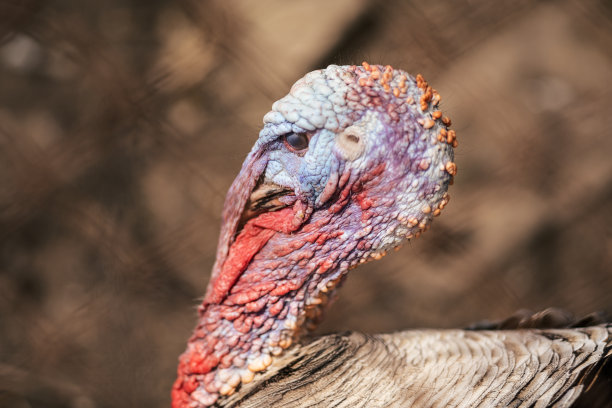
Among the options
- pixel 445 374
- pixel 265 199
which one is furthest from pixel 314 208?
pixel 445 374

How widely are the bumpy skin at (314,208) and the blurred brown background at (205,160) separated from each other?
0.74 m

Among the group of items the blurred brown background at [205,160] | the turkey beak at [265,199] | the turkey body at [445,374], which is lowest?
the turkey body at [445,374]

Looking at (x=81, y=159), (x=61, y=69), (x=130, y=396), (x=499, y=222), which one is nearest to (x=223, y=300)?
(x=130, y=396)

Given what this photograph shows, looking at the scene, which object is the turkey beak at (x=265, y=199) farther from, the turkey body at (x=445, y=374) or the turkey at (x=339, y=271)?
the turkey body at (x=445, y=374)

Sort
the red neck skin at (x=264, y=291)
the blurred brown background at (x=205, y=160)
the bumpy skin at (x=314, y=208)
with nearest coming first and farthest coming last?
the bumpy skin at (x=314, y=208) < the red neck skin at (x=264, y=291) < the blurred brown background at (x=205, y=160)

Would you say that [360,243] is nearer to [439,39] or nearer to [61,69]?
[439,39]

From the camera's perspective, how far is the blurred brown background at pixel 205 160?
1851mm

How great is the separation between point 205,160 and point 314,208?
1.04 m

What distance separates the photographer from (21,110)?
1.94m

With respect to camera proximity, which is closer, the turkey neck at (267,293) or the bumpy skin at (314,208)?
the bumpy skin at (314,208)

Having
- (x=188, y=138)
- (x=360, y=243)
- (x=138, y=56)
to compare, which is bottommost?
(x=360, y=243)

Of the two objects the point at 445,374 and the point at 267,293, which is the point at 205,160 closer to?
the point at 267,293

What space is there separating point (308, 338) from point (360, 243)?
27 centimetres

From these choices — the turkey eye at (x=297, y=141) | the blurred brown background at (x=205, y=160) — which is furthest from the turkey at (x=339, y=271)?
the blurred brown background at (x=205, y=160)
